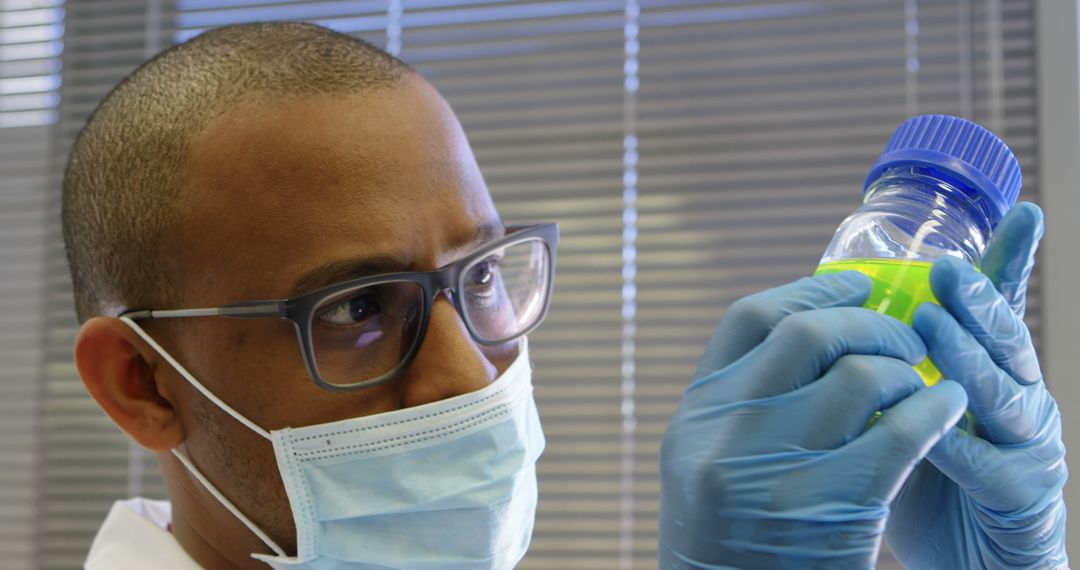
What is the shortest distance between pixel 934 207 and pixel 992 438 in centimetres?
21

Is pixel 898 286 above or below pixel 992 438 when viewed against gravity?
above

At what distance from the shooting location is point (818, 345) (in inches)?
29.3

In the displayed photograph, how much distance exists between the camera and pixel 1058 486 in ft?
2.98

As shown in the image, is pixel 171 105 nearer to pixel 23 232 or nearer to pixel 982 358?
pixel 982 358

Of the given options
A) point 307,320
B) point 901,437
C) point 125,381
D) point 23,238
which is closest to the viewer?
point 901,437

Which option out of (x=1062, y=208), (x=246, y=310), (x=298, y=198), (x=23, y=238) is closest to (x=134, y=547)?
(x=246, y=310)

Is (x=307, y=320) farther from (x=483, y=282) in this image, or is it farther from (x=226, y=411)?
(x=483, y=282)

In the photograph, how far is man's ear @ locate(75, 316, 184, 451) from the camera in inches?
48.5

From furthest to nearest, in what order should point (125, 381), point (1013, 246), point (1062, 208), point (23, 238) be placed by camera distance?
point (23, 238), point (1062, 208), point (125, 381), point (1013, 246)

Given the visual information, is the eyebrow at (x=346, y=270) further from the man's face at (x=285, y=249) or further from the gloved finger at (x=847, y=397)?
the gloved finger at (x=847, y=397)

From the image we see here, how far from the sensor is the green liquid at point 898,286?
77 cm

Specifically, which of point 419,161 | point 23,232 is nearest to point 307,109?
point 419,161

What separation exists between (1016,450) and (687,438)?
30cm

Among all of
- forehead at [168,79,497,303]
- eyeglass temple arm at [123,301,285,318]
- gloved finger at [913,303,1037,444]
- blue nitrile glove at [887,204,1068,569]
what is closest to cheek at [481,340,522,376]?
forehead at [168,79,497,303]
